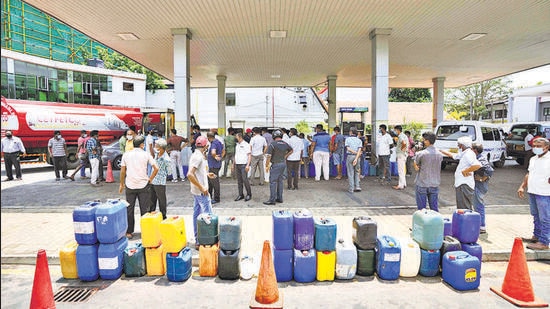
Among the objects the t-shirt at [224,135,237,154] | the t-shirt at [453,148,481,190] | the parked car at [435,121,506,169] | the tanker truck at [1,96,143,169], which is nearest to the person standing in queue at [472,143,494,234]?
the t-shirt at [453,148,481,190]

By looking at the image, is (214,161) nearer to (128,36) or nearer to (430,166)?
(430,166)

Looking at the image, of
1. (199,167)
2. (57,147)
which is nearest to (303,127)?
(57,147)

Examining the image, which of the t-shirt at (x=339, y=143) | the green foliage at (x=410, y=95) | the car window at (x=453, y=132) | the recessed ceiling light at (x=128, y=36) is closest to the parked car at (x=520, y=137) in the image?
the car window at (x=453, y=132)

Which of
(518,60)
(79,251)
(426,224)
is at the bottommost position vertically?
(79,251)

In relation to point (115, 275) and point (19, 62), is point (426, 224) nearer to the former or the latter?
point (115, 275)

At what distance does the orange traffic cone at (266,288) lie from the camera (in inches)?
149

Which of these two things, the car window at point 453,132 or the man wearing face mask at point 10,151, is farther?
the car window at point 453,132

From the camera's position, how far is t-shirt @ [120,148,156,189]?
5629 millimetres

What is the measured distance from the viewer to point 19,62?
17.2 meters

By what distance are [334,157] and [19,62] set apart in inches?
668

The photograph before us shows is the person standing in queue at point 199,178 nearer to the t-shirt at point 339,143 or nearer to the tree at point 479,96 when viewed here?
the t-shirt at point 339,143

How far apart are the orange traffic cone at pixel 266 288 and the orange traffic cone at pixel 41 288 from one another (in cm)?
219

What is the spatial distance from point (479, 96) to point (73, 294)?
50075 mm

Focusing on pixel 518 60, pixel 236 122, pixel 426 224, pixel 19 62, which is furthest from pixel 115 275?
pixel 236 122
